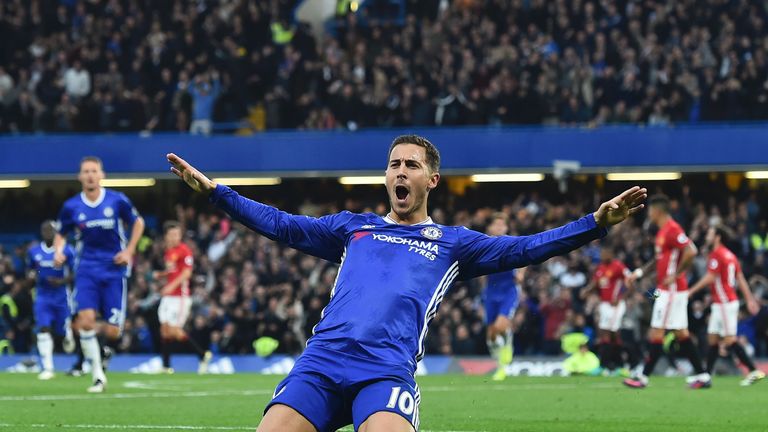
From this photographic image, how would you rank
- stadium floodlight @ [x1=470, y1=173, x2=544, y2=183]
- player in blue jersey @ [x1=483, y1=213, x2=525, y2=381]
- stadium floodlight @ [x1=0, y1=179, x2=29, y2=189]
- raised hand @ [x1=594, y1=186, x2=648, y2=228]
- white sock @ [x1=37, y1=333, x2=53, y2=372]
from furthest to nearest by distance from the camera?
stadium floodlight @ [x1=0, y1=179, x2=29, y2=189]
stadium floodlight @ [x1=470, y1=173, x2=544, y2=183]
white sock @ [x1=37, y1=333, x2=53, y2=372]
player in blue jersey @ [x1=483, y1=213, x2=525, y2=381]
raised hand @ [x1=594, y1=186, x2=648, y2=228]

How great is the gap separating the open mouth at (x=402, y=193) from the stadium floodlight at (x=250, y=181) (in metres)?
23.9

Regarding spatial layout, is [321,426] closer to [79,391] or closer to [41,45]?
[79,391]

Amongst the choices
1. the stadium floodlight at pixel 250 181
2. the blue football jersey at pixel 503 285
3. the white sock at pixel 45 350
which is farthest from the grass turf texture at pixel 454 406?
the stadium floodlight at pixel 250 181

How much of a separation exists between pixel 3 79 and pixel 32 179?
7.99ft

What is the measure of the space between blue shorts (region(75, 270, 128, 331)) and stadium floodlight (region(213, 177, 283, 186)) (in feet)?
50.9

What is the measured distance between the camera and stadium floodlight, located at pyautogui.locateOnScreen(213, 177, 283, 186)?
30.2 m

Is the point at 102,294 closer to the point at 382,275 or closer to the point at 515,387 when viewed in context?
the point at 515,387

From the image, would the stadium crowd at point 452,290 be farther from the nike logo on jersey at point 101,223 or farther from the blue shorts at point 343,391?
the blue shorts at point 343,391

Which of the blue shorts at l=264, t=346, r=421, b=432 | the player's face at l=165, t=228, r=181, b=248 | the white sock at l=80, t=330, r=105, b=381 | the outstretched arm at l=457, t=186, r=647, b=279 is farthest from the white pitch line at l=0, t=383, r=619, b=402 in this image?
the blue shorts at l=264, t=346, r=421, b=432

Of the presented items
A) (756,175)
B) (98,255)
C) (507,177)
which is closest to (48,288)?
(98,255)

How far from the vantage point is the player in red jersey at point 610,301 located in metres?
21.0

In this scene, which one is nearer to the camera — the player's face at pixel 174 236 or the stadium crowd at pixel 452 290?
the player's face at pixel 174 236

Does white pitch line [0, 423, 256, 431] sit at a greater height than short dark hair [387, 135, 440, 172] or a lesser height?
lesser

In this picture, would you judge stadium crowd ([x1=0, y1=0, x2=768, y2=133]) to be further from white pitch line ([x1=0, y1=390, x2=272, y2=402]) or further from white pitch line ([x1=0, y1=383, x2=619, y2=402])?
white pitch line ([x1=0, y1=390, x2=272, y2=402])
